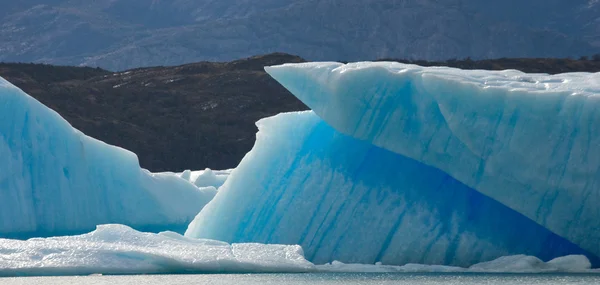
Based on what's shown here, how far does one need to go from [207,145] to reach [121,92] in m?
6.47

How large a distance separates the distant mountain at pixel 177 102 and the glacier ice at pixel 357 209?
26.2 metres

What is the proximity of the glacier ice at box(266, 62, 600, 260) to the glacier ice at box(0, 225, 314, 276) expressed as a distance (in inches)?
63.5

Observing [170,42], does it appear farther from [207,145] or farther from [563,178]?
[563,178]

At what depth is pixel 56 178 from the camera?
1523 cm

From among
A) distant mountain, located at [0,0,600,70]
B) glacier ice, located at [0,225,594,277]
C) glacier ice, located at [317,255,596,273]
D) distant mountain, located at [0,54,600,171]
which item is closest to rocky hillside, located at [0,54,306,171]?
distant mountain, located at [0,54,600,171]

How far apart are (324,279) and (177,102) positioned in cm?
3567

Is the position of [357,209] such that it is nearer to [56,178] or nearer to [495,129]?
[495,129]

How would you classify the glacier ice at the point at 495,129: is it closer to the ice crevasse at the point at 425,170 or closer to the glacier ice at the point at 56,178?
the ice crevasse at the point at 425,170

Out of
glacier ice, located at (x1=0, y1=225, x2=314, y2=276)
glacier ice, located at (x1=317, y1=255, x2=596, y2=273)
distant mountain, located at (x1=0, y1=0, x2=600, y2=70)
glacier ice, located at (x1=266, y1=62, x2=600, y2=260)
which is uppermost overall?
glacier ice, located at (x1=266, y1=62, x2=600, y2=260)

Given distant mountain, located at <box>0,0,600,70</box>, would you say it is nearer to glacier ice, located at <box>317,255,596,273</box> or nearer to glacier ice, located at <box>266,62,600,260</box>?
glacier ice, located at <box>266,62,600,260</box>

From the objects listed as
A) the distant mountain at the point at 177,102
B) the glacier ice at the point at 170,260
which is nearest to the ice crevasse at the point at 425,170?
the glacier ice at the point at 170,260

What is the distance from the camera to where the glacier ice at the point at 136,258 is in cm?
902

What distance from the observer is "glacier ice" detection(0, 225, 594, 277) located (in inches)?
357

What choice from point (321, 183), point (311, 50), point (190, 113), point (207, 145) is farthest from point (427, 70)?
point (311, 50)
